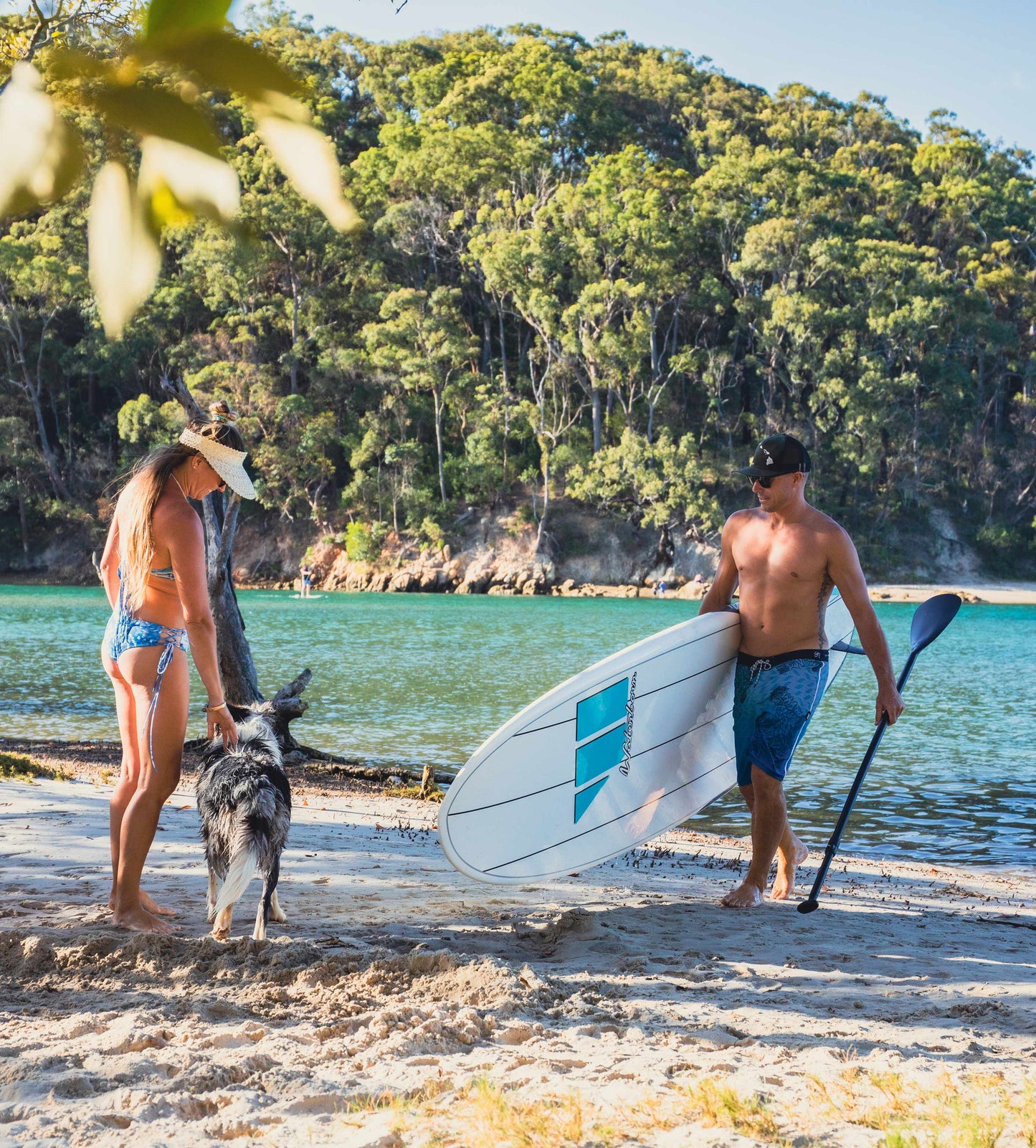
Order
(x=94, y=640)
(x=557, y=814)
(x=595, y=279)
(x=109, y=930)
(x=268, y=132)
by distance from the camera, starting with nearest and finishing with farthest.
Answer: (x=268, y=132) < (x=109, y=930) < (x=557, y=814) < (x=94, y=640) < (x=595, y=279)

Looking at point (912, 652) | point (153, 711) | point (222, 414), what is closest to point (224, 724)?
point (153, 711)

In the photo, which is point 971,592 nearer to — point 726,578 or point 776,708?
point 726,578

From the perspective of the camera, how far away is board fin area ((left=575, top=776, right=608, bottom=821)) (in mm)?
4707

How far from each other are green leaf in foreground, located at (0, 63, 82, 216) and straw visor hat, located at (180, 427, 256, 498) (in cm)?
294

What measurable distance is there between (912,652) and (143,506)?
10.8 feet

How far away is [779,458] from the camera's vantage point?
14.3 ft

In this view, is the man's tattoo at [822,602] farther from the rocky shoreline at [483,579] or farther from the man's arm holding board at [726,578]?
the rocky shoreline at [483,579]

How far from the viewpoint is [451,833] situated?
4.15 meters

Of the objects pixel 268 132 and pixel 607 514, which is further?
pixel 607 514

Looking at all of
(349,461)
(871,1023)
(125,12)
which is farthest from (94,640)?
(349,461)

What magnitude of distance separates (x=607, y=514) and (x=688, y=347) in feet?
25.7

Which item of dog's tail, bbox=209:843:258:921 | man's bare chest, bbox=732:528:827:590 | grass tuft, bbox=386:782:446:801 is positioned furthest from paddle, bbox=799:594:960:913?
grass tuft, bbox=386:782:446:801

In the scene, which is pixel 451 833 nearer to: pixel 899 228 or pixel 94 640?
pixel 94 640

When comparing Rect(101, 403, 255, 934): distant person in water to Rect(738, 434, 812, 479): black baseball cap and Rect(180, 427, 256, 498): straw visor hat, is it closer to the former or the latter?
Rect(180, 427, 256, 498): straw visor hat
